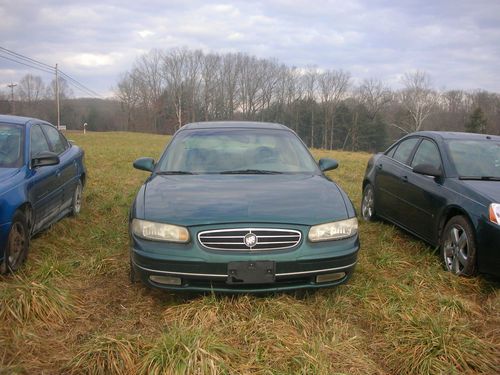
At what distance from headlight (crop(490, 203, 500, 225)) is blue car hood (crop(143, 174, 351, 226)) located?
133 centimetres

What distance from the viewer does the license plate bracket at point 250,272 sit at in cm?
299

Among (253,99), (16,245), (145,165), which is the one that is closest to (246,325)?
(145,165)

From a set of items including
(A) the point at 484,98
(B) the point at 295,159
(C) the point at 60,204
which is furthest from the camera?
(A) the point at 484,98

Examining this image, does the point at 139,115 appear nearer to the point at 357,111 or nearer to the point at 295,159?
the point at 357,111

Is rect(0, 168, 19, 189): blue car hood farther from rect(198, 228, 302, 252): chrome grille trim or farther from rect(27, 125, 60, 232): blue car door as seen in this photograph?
rect(198, 228, 302, 252): chrome grille trim

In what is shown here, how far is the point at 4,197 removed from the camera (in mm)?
3744

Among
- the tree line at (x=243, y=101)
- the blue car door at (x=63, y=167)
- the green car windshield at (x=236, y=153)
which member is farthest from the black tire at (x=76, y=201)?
the tree line at (x=243, y=101)

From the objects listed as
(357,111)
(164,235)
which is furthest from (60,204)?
(357,111)

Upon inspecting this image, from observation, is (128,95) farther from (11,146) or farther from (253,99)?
(11,146)

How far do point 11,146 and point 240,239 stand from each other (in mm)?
3017

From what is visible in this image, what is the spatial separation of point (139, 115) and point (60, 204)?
272 ft

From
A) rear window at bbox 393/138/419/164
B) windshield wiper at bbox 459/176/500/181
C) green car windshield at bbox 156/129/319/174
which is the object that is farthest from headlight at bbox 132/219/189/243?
rear window at bbox 393/138/419/164

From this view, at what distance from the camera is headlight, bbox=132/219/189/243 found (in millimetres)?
3098

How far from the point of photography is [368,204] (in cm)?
660
